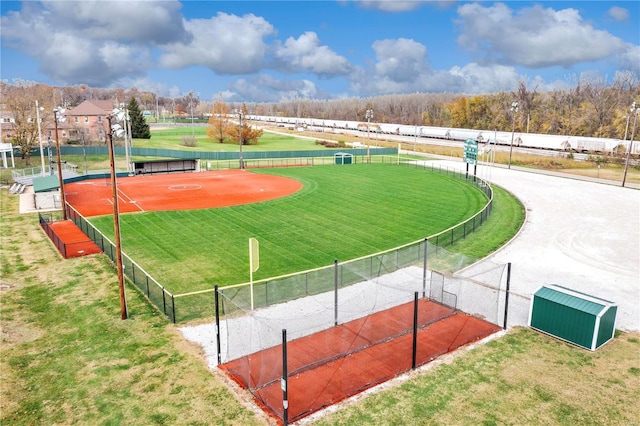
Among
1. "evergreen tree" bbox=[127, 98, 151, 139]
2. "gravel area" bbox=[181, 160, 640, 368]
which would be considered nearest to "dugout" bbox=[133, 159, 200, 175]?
"gravel area" bbox=[181, 160, 640, 368]

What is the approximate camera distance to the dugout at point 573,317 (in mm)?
17812

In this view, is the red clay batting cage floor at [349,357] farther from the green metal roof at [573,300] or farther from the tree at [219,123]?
the tree at [219,123]

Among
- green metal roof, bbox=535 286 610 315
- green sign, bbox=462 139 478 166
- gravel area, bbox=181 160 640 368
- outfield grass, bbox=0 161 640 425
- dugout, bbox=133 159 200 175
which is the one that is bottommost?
outfield grass, bbox=0 161 640 425

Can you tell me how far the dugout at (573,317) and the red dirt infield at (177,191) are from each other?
3030cm

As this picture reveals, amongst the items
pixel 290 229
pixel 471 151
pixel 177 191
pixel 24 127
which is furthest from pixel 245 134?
pixel 290 229

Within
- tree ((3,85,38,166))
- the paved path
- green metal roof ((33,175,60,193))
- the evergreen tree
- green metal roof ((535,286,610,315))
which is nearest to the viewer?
green metal roof ((535,286,610,315))

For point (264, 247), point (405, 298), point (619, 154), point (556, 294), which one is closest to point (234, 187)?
point (264, 247)

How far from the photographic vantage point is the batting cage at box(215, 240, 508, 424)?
15320 millimetres

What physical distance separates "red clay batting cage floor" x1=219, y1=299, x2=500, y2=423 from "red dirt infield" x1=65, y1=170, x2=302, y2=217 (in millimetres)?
26954

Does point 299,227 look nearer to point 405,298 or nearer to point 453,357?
point 405,298

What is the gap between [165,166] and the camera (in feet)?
220

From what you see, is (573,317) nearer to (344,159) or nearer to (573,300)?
(573,300)

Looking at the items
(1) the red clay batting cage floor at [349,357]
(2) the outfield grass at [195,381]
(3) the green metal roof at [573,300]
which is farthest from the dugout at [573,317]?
(1) the red clay batting cage floor at [349,357]

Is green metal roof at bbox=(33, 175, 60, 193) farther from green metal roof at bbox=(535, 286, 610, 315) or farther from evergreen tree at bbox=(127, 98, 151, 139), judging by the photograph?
evergreen tree at bbox=(127, 98, 151, 139)
